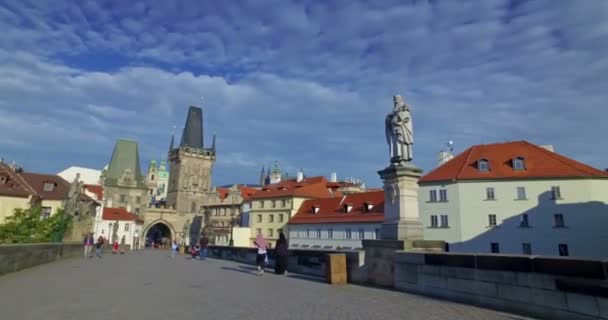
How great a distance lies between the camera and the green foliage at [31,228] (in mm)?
23969

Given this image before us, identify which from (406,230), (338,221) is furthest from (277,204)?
(406,230)

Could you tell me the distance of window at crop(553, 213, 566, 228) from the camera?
3418cm

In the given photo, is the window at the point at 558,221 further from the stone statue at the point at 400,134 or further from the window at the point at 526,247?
the stone statue at the point at 400,134

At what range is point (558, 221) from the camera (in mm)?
34406

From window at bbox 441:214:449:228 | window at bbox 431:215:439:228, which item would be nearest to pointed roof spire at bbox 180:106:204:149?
window at bbox 431:215:439:228


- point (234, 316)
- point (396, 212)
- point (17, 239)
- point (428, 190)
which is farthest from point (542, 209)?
point (17, 239)

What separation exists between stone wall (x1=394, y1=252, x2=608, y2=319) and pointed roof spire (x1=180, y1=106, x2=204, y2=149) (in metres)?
92.4

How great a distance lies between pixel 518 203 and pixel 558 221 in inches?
137

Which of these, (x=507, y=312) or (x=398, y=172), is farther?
Answer: (x=398, y=172)

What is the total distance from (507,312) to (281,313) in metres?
3.70

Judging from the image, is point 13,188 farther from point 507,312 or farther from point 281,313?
point 507,312

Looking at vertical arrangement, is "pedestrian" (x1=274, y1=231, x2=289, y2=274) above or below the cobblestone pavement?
above

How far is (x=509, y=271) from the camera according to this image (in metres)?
6.50

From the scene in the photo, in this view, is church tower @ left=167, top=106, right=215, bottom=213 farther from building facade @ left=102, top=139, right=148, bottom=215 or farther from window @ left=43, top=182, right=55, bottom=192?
window @ left=43, top=182, right=55, bottom=192
